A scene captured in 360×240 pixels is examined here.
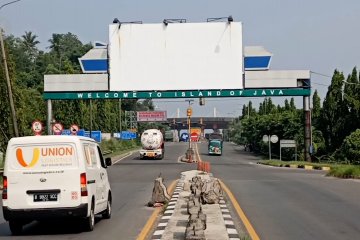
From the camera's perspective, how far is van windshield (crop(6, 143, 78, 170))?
13945 mm

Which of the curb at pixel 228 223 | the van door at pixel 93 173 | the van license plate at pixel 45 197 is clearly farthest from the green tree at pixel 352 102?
the van license plate at pixel 45 197

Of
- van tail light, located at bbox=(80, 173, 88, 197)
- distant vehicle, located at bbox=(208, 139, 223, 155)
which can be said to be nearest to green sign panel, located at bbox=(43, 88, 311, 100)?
distant vehicle, located at bbox=(208, 139, 223, 155)

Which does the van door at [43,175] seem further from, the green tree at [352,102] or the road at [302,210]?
the green tree at [352,102]

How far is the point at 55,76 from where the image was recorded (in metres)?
56.1

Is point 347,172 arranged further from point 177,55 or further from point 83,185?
point 83,185

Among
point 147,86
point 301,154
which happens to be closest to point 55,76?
point 147,86

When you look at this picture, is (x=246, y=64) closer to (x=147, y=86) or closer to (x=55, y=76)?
(x=147, y=86)

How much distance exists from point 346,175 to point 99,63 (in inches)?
1021

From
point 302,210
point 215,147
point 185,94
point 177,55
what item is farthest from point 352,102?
point 302,210

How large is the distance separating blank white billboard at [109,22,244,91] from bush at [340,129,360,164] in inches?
416

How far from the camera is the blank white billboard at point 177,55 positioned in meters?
53.9

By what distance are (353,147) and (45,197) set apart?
46.0 meters

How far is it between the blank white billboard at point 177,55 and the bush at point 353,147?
10.6 m

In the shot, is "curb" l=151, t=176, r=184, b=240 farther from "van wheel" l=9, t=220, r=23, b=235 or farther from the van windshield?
"van wheel" l=9, t=220, r=23, b=235
